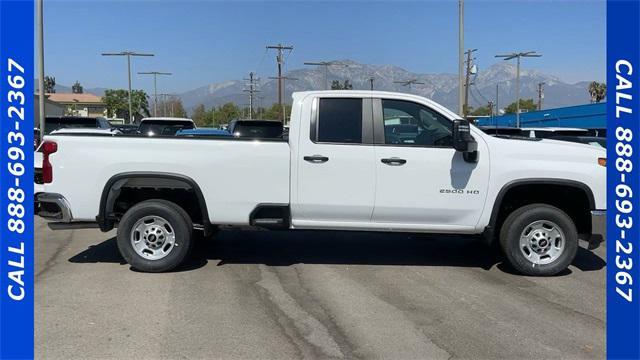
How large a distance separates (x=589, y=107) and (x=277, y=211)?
3049cm

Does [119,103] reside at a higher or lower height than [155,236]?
higher

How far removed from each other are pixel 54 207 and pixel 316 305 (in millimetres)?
3316

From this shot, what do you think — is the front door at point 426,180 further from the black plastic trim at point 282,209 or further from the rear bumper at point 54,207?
the rear bumper at point 54,207

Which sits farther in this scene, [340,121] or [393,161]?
[340,121]

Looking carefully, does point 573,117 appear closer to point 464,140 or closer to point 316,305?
point 464,140

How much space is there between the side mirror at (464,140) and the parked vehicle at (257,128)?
353 inches

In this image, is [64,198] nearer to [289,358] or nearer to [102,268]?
[102,268]

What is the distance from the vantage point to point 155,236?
21.6 feet

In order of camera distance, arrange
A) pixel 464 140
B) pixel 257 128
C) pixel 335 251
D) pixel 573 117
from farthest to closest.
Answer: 1. pixel 573 117
2. pixel 257 128
3. pixel 335 251
4. pixel 464 140

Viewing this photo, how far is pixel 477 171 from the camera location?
6.40 meters

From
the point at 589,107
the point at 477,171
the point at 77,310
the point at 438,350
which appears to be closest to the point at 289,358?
the point at 438,350

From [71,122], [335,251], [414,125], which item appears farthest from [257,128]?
[414,125]

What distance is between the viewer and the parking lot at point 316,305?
454 cm

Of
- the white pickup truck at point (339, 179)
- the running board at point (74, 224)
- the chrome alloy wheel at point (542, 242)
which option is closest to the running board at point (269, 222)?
the white pickup truck at point (339, 179)
